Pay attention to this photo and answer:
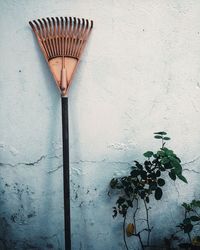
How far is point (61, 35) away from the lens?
1.82 meters

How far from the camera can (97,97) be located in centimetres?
198

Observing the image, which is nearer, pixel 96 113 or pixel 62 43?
pixel 62 43

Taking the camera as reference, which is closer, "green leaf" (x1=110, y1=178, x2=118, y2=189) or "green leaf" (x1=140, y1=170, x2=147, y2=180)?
"green leaf" (x1=140, y1=170, x2=147, y2=180)

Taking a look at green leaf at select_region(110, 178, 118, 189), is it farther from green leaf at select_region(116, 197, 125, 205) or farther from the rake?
the rake

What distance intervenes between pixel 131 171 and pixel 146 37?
3.18ft

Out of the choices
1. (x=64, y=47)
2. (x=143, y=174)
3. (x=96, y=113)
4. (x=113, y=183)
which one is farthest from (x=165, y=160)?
(x=64, y=47)

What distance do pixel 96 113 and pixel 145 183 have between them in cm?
62

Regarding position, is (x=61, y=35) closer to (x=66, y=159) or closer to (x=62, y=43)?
(x=62, y=43)

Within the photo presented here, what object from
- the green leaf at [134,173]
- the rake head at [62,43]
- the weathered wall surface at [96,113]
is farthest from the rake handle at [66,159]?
the green leaf at [134,173]

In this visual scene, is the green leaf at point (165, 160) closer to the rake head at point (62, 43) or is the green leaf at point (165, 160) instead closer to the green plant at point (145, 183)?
the green plant at point (145, 183)

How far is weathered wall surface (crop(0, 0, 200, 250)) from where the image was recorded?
A: 1.91 m

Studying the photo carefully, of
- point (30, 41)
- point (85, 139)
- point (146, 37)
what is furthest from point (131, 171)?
point (30, 41)

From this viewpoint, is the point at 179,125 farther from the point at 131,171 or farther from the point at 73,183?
the point at 73,183

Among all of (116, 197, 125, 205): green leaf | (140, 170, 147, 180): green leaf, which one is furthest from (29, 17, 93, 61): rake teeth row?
(116, 197, 125, 205): green leaf
